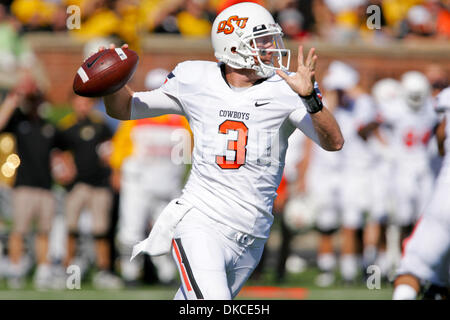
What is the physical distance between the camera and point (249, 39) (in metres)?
4.24

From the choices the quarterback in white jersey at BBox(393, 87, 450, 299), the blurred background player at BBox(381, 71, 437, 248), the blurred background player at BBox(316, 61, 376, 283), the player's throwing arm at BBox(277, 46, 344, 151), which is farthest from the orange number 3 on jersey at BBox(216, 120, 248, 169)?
the blurred background player at BBox(381, 71, 437, 248)

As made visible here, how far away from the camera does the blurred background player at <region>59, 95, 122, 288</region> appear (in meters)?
8.54

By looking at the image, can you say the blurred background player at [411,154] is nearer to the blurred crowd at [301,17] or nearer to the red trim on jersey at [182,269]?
the blurred crowd at [301,17]

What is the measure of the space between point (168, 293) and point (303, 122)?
13.7ft

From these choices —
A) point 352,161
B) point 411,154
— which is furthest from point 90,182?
point 411,154

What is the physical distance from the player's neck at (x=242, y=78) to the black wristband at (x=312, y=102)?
481 millimetres

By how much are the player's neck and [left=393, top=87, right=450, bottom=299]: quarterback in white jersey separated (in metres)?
1.29

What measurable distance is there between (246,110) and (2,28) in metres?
7.69

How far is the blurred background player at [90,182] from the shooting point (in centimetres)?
854

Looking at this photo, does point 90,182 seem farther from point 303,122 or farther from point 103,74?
point 303,122

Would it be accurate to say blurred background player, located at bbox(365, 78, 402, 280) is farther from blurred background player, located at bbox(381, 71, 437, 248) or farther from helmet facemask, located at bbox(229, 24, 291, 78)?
helmet facemask, located at bbox(229, 24, 291, 78)

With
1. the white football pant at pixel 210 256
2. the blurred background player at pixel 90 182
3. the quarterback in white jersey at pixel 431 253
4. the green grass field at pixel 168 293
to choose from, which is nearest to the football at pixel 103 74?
the white football pant at pixel 210 256
